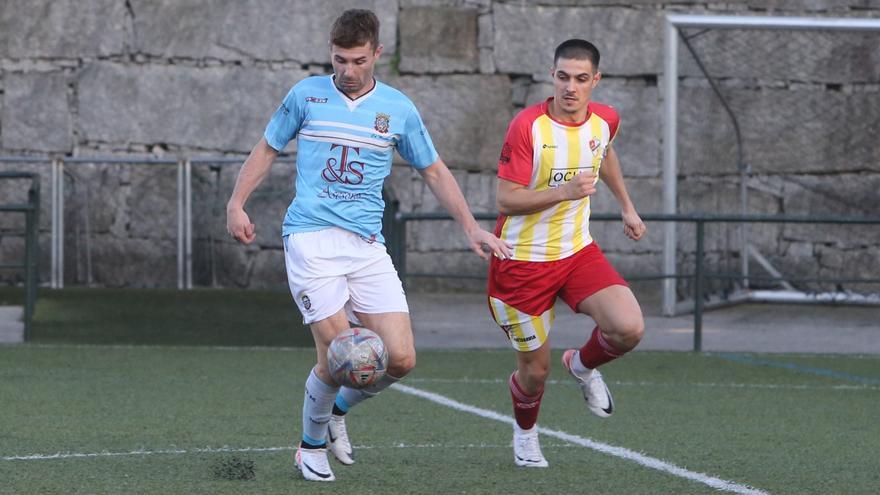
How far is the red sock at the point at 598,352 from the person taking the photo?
7.70 m

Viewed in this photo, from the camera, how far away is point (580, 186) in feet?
23.6

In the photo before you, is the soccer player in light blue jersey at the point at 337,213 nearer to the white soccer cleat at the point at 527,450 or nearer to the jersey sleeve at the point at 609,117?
the white soccer cleat at the point at 527,450

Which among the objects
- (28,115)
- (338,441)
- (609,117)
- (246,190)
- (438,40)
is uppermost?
(438,40)

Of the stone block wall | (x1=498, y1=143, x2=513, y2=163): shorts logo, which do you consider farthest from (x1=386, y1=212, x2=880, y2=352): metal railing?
(x1=498, y1=143, x2=513, y2=163): shorts logo

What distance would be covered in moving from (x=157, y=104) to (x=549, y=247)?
Answer: 1036 cm

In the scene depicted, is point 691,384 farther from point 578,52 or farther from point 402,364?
point 402,364

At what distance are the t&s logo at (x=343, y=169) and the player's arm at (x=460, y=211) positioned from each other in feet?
1.39

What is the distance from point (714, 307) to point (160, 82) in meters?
6.24

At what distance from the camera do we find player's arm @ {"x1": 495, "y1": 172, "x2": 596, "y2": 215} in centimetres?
720

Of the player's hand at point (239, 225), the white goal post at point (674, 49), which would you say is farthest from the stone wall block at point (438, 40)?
the player's hand at point (239, 225)

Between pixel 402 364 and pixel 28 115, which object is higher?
pixel 28 115

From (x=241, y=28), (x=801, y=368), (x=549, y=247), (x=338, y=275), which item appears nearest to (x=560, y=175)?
(x=549, y=247)

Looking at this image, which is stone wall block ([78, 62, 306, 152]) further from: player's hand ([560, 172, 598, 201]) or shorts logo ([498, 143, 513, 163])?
player's hand ([560, 172, 598, 201])

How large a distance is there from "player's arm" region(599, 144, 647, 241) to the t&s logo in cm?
154
